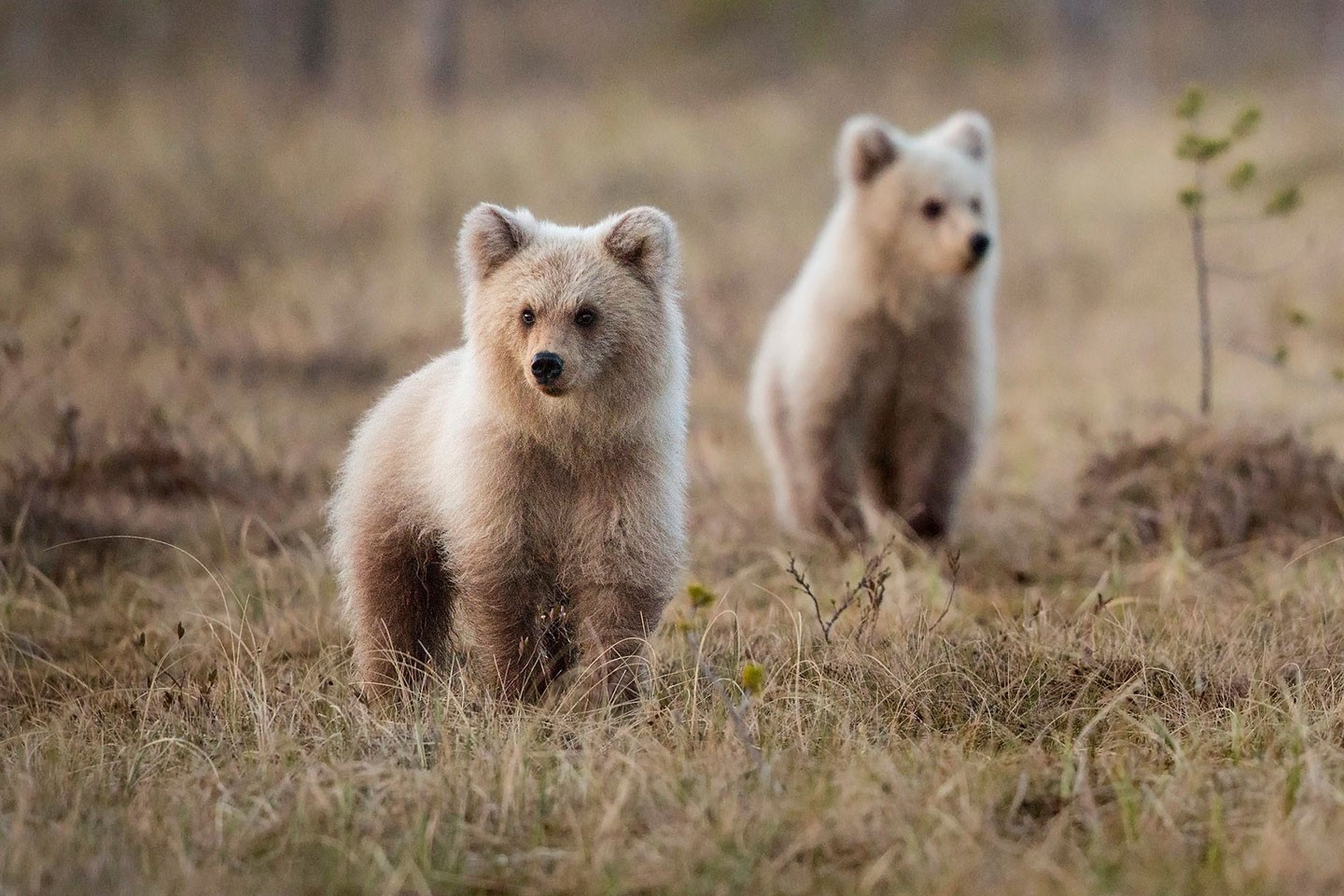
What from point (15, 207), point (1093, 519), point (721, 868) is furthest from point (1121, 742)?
point (15, 207)

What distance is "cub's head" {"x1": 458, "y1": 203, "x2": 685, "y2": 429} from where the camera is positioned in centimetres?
373

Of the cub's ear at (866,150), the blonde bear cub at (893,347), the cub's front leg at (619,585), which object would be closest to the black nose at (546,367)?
the cub's front leg at (619,585)

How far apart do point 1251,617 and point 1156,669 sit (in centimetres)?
93

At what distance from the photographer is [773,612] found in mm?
4730

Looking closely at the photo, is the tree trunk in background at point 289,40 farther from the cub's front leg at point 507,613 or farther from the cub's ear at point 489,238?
the cub's front leg at point 507,613

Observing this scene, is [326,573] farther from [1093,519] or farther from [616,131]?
[616,131]

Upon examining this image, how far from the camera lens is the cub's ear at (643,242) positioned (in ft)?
12.6

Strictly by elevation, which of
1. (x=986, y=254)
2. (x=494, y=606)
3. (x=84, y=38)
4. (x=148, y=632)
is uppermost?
(x=84, y=38)

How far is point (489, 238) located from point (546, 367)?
0.50m

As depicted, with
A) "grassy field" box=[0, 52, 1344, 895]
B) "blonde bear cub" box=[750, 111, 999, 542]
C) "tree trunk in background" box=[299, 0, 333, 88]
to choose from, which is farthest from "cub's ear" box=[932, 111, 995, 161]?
"tree trunk in background" box=[299, 0, 333, 88]

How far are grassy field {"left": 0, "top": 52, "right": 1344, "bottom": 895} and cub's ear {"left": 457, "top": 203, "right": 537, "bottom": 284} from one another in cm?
115

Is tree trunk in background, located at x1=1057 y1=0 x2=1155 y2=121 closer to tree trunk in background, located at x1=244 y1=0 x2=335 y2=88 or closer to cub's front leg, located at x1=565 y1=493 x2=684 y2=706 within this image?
tree trunk in background, located at x1=244 y1=0 x2=335 y2=88

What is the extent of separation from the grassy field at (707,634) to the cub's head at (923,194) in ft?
4.08

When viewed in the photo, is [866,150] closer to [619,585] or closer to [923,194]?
[923,194]
